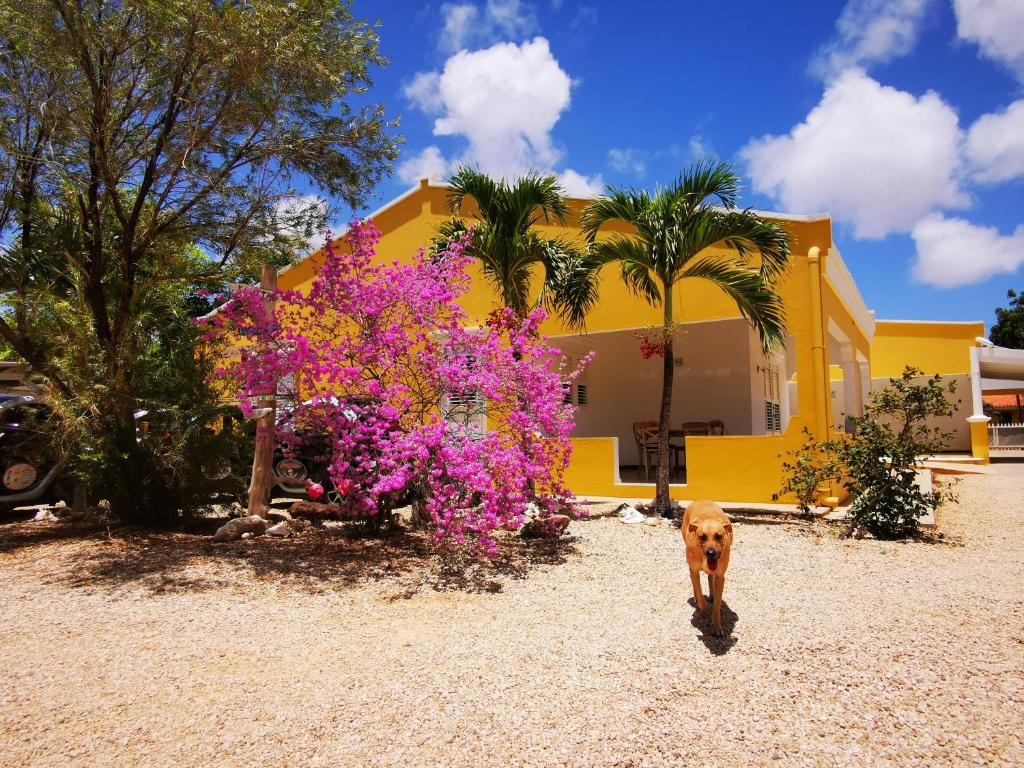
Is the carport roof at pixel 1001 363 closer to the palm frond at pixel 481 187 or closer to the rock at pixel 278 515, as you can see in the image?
the palm frond at pixel 481 187

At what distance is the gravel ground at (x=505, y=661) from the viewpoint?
301cm

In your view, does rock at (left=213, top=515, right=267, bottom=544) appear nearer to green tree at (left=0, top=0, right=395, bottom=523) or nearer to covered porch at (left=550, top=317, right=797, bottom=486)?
green tree at (left=0, top=0, right=395, bottom=523)

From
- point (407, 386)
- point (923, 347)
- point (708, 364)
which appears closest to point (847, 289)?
point (708, 364)

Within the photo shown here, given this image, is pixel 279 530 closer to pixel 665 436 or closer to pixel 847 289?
pixel 665 436

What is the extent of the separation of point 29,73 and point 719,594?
8.90 m

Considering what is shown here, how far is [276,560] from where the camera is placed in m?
6.64

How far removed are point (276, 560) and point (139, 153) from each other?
504cm

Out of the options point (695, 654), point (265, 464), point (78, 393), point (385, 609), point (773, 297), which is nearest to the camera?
point (695, 654)

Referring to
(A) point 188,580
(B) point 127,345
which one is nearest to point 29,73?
(B) point 127,345

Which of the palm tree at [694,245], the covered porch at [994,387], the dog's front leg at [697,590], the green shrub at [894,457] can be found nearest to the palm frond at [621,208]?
the palm tree at [694,245]

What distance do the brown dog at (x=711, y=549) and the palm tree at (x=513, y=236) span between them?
505 centimetres

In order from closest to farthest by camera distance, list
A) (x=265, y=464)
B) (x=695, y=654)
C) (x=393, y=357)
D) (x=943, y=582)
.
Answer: (x=695, y=654), (x=943, y=582), (x=393, y=357), (x=265, y=464)

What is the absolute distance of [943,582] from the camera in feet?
18.5

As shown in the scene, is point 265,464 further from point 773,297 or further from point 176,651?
point 773,297
